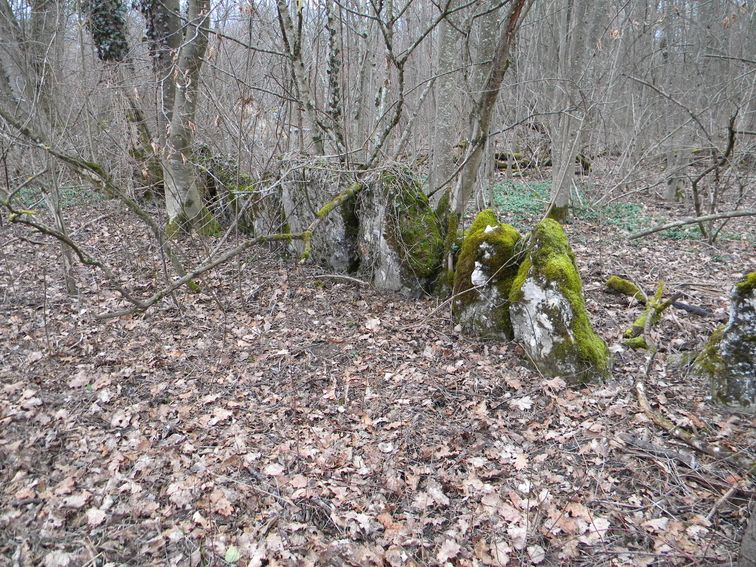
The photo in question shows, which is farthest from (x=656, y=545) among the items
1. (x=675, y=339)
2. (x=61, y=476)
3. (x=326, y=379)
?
(x=61, y=476)

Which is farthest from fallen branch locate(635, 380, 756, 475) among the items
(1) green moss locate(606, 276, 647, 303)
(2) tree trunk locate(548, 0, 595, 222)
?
(2) tree trunk locate(548, 0, 595, 222)

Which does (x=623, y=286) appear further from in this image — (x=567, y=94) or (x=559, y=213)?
(x=567, y=94)

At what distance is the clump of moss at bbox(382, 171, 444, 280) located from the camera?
18.9 feet

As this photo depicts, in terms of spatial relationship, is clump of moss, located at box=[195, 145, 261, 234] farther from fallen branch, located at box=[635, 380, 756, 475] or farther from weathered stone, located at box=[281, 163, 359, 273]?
fallen branch, located at box=[635, 380, 756, 475]

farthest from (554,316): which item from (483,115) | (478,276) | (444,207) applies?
(483,115)

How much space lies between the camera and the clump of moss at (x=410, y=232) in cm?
575

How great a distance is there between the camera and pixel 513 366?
4.39 meters

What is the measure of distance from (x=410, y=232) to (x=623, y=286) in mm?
2792

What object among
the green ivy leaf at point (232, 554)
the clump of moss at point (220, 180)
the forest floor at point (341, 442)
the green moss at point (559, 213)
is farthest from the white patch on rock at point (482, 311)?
the green moss at point (559, 213)

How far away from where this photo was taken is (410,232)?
5797mm

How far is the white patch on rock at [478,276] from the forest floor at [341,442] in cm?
64

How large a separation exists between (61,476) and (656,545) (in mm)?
3870

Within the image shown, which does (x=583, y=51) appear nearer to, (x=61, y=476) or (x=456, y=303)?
(x=456, y=303)

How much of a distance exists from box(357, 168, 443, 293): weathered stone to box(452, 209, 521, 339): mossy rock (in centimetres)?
73
